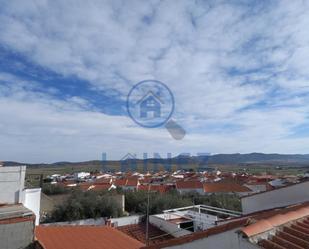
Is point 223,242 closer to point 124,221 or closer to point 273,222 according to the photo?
point 273,222

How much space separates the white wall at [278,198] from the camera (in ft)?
21.7

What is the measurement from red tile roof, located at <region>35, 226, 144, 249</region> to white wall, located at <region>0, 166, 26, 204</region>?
1.13m

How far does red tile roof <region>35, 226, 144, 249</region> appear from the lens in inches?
272

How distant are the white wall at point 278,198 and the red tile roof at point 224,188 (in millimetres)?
33517

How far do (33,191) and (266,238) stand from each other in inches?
309

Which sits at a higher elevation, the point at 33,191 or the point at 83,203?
the point at 33,191

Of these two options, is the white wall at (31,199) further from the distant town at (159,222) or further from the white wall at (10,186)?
the white wall at (10,186)

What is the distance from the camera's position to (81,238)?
25.6ft

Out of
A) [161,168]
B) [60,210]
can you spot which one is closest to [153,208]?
[60,210]

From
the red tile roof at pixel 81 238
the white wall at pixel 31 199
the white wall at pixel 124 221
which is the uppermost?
the white wall at pixel 31 199

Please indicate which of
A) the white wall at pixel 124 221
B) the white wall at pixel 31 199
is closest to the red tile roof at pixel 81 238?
the white wall at pixel 31 199

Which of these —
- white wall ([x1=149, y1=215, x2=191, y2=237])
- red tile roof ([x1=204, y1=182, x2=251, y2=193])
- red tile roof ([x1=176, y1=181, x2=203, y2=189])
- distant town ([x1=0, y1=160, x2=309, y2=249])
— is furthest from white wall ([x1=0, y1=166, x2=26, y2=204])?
red tile roof ([x1=176, y1=181, x2=203, y2=189])

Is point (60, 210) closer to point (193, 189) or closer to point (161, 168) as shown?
point (193, 189)

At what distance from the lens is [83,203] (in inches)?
835
